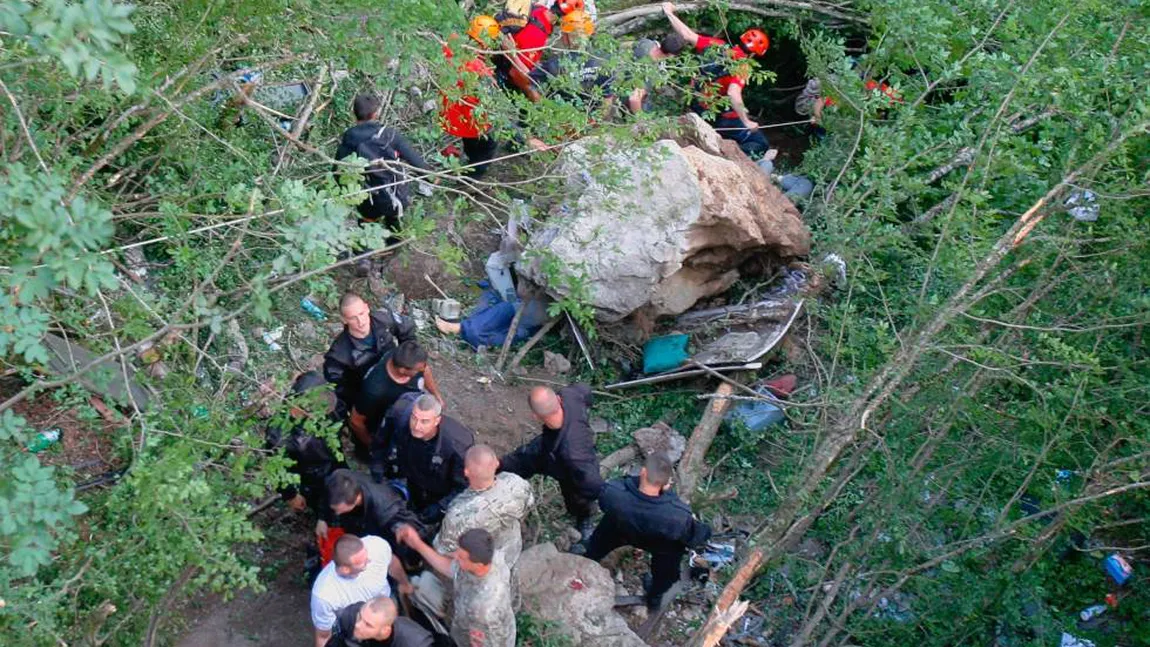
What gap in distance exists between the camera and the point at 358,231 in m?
4.50

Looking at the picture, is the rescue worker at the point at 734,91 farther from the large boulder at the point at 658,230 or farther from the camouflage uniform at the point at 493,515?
the camouflage uniform at the point at 493,515

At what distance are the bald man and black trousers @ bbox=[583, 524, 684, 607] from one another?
0.74 meters

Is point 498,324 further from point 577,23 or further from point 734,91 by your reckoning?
point 734,91

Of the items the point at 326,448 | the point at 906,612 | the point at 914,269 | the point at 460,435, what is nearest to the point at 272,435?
the point at 326,448

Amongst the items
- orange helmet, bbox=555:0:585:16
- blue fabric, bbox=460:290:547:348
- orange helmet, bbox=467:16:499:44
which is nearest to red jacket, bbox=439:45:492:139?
orange helmet, bbox=467:16:499:44

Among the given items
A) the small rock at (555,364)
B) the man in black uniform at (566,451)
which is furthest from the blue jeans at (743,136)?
Answer: the man in black uniform at (566,451)

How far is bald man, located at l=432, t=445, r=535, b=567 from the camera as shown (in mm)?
5109

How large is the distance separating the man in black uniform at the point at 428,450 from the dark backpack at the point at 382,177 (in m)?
1.74

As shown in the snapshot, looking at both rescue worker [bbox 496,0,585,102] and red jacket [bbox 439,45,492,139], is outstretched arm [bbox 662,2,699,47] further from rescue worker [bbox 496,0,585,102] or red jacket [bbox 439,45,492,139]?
red jacket [bbox 439,45,492,139]

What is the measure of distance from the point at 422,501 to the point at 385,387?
A: 2.36 feet

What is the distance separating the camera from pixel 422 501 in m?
5.82

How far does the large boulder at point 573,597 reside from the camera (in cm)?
548

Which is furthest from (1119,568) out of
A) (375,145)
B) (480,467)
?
(375,145)

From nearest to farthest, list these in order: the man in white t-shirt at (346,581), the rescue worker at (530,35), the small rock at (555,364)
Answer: the man in white t-shirt at (346,581) < the small rock at (555,364) < the rescue worker at (530,35)
